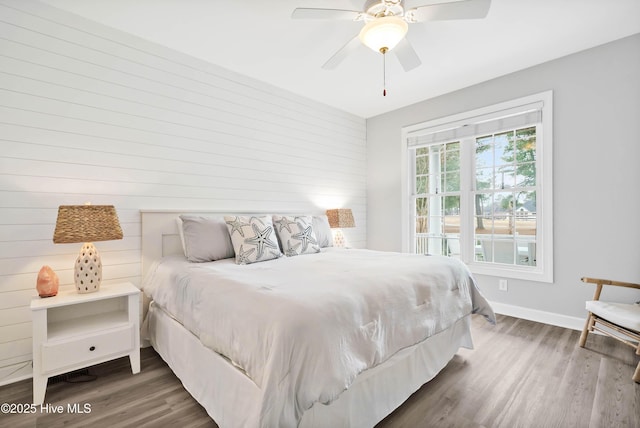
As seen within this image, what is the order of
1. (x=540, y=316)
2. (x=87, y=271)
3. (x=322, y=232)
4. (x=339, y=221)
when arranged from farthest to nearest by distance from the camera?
(x=339, y=221) → (x=322, y=232) → (x=540, y=316) → (x=87, y=271)

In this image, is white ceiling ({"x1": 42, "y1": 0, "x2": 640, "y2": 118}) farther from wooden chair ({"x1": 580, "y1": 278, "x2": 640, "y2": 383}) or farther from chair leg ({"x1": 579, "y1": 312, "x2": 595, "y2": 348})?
chair leg ({"x1": 579, "y1": 312, "x2": 595, "y2": 348})

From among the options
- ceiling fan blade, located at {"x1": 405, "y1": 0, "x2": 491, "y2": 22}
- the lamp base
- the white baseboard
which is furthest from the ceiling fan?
the white baseboard

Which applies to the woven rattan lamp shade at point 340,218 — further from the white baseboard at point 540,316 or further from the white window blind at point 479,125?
the white baseboard at point 540,316

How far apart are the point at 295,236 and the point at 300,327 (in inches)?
65.2

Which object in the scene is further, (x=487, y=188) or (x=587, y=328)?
(x=487, y=188)

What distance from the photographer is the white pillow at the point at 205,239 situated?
238cm

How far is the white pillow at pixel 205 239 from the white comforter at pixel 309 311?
0.13m

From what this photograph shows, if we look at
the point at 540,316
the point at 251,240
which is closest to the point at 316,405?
the point at 251,240

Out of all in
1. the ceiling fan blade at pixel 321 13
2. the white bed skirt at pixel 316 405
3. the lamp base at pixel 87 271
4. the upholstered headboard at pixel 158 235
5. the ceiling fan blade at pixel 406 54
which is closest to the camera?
the white bed skirt at pixel 316 405

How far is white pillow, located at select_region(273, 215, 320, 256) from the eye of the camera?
276 centimetres

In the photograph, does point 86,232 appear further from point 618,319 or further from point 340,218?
point 618,319

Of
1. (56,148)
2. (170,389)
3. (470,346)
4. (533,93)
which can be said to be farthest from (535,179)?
(56,148)

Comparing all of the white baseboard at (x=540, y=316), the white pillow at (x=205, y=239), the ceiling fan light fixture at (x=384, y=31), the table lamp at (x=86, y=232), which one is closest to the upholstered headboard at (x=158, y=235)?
the white pillow at (x=205, y=239)

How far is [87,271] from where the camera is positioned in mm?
2014
